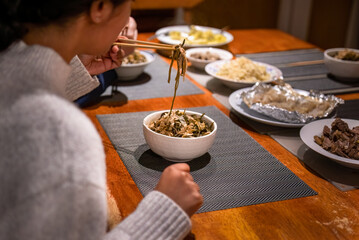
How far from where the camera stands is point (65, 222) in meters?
0.64

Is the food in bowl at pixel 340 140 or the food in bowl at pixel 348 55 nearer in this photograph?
the food in bowl at pixel 340 140

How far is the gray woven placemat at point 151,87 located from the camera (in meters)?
1.75

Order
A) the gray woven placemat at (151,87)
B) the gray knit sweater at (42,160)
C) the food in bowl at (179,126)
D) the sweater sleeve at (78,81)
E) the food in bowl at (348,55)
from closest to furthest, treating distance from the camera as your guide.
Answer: the gray knit sweater at (42,160)
the food in bowl at (179,126)
the sweater sleeve at (78,81)
the gray woven placemat at (151,87)
the food in bowl at (348,55)

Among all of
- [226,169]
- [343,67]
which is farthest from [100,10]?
[343,67]

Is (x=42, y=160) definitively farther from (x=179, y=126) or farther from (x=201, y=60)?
(x=201, y=60)

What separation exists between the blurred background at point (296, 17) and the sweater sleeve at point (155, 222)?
3851 mm

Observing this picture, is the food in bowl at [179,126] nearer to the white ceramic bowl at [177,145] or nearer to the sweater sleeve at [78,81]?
the white ceramic bowl at [177,145]

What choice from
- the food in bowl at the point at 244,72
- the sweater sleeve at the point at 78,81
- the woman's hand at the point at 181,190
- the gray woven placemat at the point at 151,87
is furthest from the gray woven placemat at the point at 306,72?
the woman's hand at the point at 181,190

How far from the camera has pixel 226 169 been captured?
1.18 metres

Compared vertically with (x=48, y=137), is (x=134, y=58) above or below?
below

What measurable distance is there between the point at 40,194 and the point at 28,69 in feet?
0.71

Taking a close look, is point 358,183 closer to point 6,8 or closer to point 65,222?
point 65,222

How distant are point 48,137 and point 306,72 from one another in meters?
1.74

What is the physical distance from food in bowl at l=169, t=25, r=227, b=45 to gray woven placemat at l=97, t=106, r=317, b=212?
1.13 meters
